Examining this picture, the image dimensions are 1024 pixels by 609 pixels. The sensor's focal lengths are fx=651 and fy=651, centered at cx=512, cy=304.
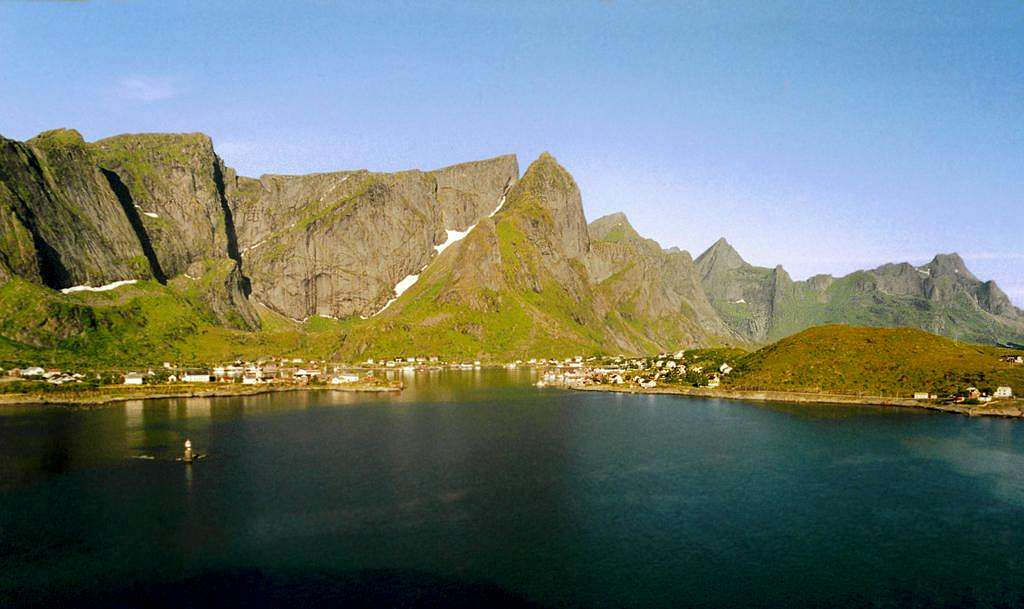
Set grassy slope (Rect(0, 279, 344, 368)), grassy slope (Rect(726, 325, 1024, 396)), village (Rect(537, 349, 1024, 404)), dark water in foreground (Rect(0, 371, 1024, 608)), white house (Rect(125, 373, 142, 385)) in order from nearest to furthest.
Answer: dark water in foreground (Rect(0, 371, 1024, 608)) → village (Rect(537, 349, 1024, 404)) → grassy slope (Rect(726, 325, 1024, 396)) → white house (Rect(125, 373, 142, 385)) → grassy slope (Rect(0, 279, 344, 368))

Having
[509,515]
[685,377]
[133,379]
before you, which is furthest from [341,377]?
[509,515]

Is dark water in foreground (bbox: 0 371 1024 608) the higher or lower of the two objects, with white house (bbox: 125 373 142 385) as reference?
lower

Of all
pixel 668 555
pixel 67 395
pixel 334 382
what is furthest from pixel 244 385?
pixel 668 555

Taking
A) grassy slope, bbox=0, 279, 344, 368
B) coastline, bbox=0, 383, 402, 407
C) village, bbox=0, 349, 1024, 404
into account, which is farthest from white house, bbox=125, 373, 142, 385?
grassy slope, bbox=0, 279, 344, 368

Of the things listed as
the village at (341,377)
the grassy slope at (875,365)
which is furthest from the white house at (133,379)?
the grassy slope at (875,365)

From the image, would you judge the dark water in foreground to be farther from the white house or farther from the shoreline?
the white house

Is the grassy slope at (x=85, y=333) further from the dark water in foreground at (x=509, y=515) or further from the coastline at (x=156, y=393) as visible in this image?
the dark water in foreground at (x=509, y=515)

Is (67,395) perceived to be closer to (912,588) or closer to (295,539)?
(295,539)
